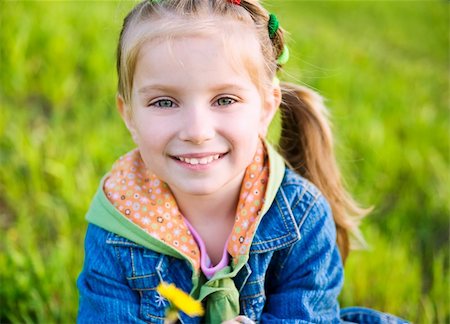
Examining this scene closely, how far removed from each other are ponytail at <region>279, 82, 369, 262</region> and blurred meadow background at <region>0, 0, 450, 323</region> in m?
0.21

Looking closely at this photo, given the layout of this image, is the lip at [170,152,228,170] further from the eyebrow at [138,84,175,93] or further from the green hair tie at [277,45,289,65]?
the green hair tie at [277,45,289,65]

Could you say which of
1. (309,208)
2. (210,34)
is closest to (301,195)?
(309,208)

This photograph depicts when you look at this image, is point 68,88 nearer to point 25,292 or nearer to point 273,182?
point 25,292

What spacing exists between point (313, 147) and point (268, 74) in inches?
16.3

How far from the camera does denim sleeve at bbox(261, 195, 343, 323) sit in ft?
5.63

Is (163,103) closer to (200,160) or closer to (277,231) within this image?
(200,160)

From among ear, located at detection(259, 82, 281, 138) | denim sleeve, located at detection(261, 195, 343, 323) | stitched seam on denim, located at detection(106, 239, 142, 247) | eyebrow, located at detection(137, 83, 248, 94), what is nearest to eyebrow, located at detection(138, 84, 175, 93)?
eyebrow, located at detection(137, 83, 248, 94)

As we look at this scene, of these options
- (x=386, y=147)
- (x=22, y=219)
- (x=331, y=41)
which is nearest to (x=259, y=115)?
(x=22, y=219)

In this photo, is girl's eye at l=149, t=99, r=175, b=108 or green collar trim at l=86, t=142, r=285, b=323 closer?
girl's eye at l=149, t=99, r=175, b=108

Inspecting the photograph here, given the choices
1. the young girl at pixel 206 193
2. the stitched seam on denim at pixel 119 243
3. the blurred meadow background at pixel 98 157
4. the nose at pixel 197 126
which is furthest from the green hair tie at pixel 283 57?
the stitched seam on denim at pixel 119 243

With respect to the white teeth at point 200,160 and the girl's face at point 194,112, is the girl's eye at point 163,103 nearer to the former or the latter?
the girl's face at point 194,112

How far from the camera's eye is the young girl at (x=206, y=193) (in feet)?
4.89

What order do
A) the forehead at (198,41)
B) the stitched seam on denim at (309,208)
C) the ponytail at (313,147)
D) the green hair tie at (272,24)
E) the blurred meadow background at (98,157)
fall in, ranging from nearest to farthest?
the forehead at (198,41)
the green hair tie at (272,24)
the stitched seam on denim at (309,208)
the ponytail at (313,147)
the blurred meadow background at (98,157)

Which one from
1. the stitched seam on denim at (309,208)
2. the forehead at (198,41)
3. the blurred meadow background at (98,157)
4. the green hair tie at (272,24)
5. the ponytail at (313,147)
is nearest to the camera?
the forehead at (198,41)
